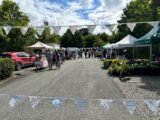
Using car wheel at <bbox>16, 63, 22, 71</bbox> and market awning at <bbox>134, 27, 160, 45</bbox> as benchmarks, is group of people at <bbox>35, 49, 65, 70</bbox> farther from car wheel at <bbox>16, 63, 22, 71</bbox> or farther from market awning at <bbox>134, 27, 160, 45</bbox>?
market awning at <bbox>134, 27, 160, 45</bbox>

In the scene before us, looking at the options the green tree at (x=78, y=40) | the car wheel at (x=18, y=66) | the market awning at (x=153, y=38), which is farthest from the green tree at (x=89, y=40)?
the market awning at (x=153, y=38)

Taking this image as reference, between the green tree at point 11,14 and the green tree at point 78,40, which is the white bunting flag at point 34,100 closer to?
the green tree at point 11,14

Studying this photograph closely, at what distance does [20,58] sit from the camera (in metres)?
34.8

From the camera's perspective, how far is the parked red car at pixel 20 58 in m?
33.8

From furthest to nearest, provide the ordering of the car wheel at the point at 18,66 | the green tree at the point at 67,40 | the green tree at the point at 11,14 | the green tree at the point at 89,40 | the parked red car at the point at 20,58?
the green tree at the point at 89,40
the green tree at the point at 67,40
the green tree at the point at 11,14
the parked red car at the point at 20,58
the car wheel at the point at 18,66

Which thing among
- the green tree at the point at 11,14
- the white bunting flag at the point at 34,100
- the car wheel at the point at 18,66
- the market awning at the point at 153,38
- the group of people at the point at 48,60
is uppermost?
the green tree at the point at 11,14

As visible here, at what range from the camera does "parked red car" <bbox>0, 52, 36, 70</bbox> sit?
33844 mm

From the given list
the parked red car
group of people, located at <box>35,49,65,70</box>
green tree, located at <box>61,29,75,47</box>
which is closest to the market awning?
group of people, located at <box>35,49,65,70</box>

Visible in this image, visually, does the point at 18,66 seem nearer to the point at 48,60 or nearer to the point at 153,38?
the point at 48,60

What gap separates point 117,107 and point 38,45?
3798cm

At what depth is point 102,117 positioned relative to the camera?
10125 mm

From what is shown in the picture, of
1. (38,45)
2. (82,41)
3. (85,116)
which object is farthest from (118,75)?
(82,41)

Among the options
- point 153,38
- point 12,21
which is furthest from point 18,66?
point 12,21

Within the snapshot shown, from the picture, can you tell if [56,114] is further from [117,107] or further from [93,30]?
[93,30]
